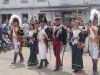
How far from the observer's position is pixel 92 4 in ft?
77.9

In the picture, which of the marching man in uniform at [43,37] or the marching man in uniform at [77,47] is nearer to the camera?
the marching man in uniform at [77,47]

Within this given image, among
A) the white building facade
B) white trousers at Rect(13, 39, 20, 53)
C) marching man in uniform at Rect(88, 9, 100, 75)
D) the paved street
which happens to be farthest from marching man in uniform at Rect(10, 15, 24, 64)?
the white building facade

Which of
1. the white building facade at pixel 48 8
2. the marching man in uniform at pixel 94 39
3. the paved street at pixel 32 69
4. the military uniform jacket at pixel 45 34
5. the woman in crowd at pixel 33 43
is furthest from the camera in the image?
the white building facade at pixel 48 8

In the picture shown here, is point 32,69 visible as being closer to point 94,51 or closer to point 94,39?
point 94,51

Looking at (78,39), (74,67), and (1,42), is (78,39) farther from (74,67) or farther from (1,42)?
(1,42)

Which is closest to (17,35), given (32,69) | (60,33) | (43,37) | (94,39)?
(43,37)

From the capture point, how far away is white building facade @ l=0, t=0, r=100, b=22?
79.4 feet

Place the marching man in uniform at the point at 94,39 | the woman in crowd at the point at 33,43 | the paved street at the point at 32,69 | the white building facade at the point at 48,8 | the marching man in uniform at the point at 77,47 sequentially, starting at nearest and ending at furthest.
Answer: the marching man in uniform at the point at 94,39, the marching man in uniform at the point at 77,47, the paved street at the point at 32,69, the woman in crowd at the point at 33,43, the white building facade at the point at 48,8

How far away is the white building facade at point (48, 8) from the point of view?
24.2 meters

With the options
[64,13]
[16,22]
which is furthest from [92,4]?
[16,22]

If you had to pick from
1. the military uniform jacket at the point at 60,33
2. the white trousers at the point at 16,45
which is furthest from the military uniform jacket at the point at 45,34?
the white trousers at the point at 16,45

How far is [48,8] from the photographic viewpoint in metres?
27.0

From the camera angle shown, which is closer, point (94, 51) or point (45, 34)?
point (94, 51)

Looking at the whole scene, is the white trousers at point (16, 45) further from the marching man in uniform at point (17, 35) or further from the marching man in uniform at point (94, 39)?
the marching man in uniform at point (94, 39)
